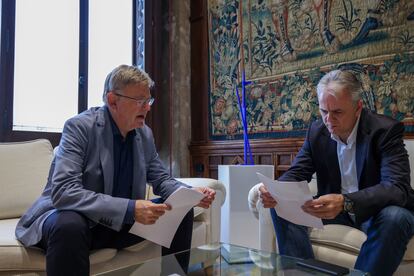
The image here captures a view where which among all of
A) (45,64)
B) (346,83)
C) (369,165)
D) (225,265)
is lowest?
(225,265)

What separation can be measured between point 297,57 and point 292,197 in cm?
147

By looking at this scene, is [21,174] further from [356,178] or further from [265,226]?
[356,178]

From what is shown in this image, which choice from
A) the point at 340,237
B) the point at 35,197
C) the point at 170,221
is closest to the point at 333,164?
the point at 340,237

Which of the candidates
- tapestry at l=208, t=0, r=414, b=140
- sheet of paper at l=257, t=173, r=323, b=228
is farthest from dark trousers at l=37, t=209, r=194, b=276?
tapestry at l=208, t=0, r=414, b=140

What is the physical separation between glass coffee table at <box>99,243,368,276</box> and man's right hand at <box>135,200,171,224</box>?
13cm

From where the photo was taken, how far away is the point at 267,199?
140cm

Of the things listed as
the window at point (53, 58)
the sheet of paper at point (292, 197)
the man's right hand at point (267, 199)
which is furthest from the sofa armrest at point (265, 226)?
the window at point (53, 58)

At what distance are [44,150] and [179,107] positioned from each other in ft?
4.54

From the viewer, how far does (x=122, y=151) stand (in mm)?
1422

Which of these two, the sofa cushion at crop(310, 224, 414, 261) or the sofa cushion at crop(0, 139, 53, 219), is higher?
the sofa cushion at crop(0, 139, 53, 219)

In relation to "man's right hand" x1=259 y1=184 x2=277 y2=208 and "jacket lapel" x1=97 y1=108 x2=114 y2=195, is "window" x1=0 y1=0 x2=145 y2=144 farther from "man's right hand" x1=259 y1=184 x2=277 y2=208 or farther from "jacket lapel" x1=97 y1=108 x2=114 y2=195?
"man's right hand" x1=259 y1=184 x2=277 y2=208

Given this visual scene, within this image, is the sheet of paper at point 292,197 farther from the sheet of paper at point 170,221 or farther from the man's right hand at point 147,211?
the man's right hand at point 147,211

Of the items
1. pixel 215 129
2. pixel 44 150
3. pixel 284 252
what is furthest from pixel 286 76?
pixel 44 150

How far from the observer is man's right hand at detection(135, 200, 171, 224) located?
1.17 m
